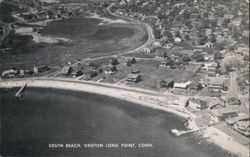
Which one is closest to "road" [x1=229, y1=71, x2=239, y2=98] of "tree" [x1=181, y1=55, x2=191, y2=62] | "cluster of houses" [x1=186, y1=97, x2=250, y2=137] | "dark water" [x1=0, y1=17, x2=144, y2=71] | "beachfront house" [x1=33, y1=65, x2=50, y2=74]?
"cluster of houses" [x1=186, y1=97, x2=250, y2=137]

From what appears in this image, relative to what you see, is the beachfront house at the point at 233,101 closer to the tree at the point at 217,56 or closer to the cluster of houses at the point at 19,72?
the tree at the point at 217,56

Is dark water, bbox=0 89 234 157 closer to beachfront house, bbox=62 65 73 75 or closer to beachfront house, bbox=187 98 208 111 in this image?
beachfront house, bbox=187 98 208 111

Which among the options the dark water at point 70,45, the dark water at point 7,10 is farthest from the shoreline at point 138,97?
the dark water at point 7,10

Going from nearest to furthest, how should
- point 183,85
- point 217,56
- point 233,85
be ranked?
1. point 233,85
2. point 183,85
3. point 217,56

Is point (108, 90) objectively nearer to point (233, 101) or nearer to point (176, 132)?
point (176, 132)

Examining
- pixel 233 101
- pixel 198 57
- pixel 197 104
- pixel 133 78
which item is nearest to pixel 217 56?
pixel 198 57

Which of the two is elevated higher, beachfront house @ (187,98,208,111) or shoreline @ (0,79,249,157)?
beachfront house @ (187,98,208,111)
